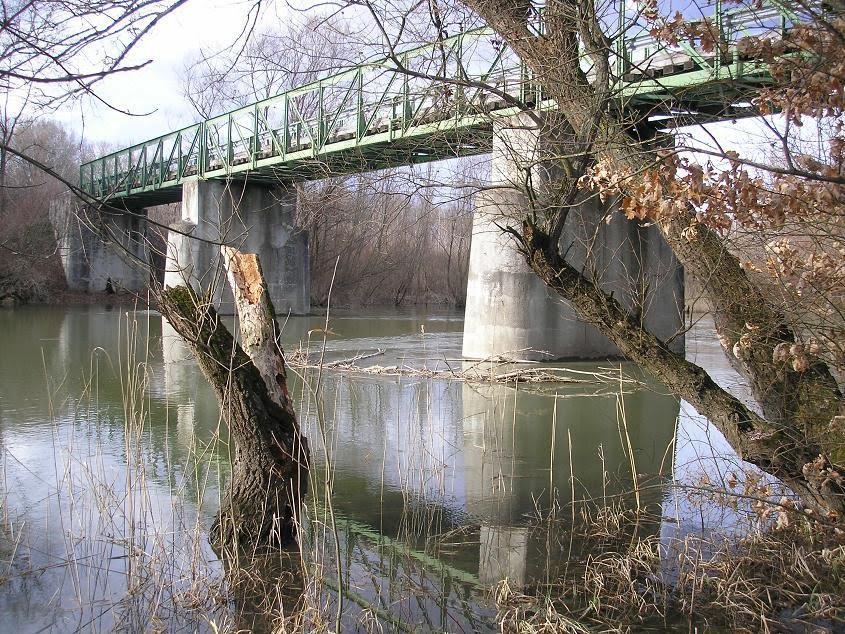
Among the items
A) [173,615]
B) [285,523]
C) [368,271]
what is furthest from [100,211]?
[368,271]

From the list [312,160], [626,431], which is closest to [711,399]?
[626,431]

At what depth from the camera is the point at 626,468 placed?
7246mm

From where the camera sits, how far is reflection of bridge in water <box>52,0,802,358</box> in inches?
198

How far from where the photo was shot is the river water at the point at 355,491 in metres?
4.39

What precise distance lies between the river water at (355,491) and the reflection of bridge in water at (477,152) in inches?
55.3

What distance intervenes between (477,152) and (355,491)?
10.9ft

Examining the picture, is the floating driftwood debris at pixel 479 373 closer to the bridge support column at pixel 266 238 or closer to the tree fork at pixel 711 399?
the tree fork at pixel 711 399

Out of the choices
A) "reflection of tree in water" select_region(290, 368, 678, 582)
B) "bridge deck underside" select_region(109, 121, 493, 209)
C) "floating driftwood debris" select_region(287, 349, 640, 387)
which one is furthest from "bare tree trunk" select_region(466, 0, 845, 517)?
"floating driftwood debris" select_region(287, 349, 640, 387)

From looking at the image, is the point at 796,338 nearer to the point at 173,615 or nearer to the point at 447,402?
the point at 173,615

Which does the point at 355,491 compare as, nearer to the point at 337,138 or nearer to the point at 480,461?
the point at 480,461

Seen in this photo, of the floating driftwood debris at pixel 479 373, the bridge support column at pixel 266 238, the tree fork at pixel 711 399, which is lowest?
the floating driftwood debris at pixel 479 373

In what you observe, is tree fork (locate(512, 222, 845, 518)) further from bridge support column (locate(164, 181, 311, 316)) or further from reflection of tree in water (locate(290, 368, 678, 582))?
bridge support column (locate(164, 181, 311, 316))

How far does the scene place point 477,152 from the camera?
788 cm

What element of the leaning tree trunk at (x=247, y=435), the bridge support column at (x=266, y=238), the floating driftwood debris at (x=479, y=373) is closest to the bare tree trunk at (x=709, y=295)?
the leaning tree trunk at (x=247, y=435)
